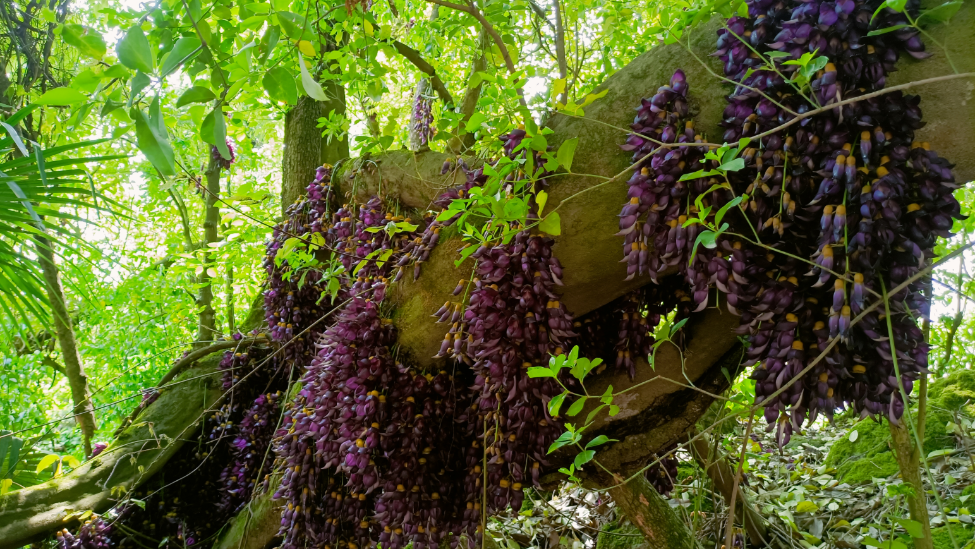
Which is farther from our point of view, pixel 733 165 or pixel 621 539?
pixel 621 539

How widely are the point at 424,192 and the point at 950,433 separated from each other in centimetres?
289

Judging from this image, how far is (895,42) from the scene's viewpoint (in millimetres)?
1072

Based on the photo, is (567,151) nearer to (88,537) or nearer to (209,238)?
(88,537)

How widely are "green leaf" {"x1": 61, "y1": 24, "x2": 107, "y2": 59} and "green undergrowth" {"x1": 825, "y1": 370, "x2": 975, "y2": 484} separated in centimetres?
325

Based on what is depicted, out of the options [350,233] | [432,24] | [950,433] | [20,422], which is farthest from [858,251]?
[20,422]

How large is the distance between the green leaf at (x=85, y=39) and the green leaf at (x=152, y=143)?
222mm

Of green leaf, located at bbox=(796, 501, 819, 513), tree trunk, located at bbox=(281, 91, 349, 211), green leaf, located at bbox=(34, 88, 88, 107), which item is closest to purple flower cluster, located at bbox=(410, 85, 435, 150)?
tree trunk, located at bbox=(281, 91, 349, 211)

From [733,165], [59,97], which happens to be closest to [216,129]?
[59,97]

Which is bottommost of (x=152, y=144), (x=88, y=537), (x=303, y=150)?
(x=88, y=537)

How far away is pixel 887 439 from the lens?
285 centimetres

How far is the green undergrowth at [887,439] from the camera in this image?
109 inches

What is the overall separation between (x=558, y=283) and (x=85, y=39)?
39.2 inches

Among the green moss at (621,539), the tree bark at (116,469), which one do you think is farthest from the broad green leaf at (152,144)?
the green moss at (621,539)

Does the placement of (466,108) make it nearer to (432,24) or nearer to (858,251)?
(432,24)
